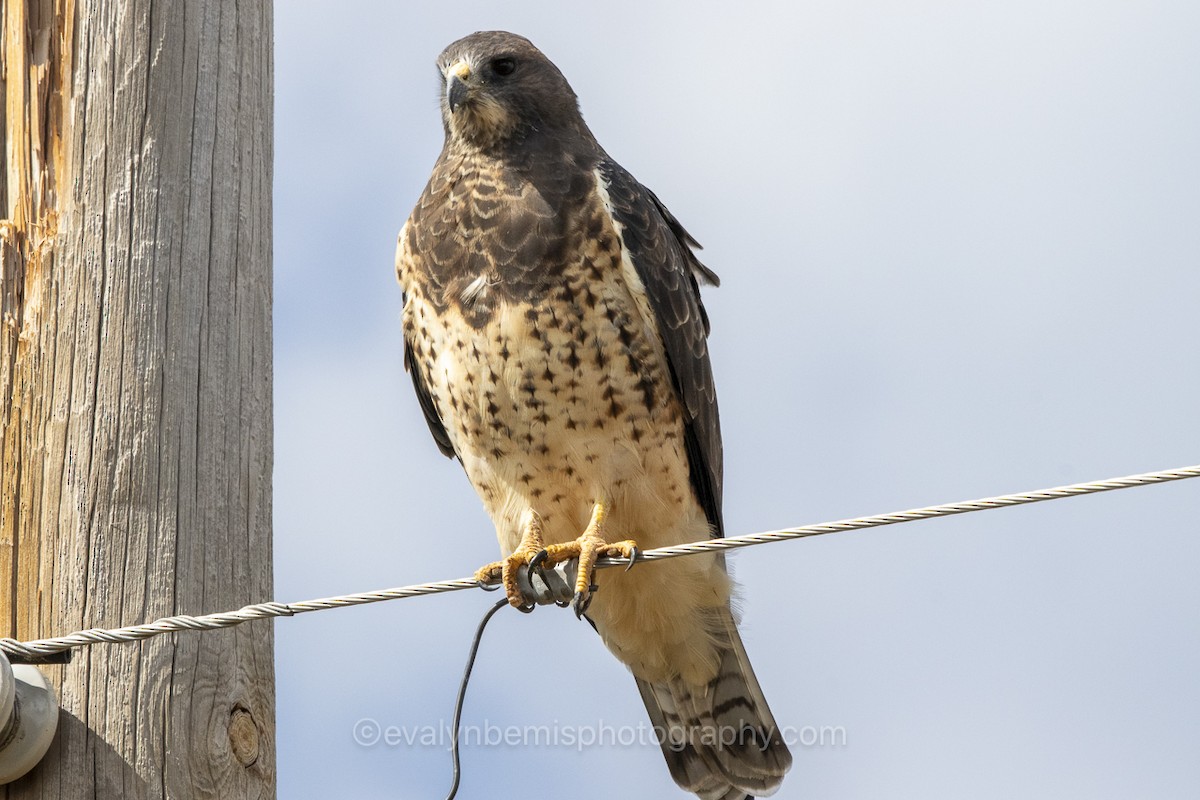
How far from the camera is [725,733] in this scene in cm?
467

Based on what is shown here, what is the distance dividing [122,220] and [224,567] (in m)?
0.76

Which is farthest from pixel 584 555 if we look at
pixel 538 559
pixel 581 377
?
pixel 581 377

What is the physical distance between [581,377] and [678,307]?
46 centimetres

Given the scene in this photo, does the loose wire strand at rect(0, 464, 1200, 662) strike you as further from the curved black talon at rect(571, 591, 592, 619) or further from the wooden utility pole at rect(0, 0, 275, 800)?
the curved black talon at rect(571, 591, 592, 619)

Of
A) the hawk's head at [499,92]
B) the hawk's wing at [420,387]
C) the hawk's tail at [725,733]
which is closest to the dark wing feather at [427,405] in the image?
the hawk's wing at [420,387]

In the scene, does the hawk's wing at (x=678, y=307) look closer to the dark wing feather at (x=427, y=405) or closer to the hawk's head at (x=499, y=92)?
the hawk's head at (x=499, y=92)

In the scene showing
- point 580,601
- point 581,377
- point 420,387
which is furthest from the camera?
point 420,387

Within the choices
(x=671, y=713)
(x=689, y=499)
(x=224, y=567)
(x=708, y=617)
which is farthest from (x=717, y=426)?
(x=224, y=567)

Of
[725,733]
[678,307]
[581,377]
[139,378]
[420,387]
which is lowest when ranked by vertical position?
[725,733]

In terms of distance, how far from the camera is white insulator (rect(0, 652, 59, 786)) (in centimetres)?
256

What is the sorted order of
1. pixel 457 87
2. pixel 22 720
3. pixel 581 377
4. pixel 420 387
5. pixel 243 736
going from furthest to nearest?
pixel 420 387 < pixel 457 87 < pixel 581 377 < pixel 243 736 < pixel 22 720

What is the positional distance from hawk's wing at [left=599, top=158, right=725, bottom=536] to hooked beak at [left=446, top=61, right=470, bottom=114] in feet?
1.67

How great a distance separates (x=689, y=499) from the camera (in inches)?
179

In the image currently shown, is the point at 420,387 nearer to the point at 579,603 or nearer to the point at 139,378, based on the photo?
the point at 579,603
